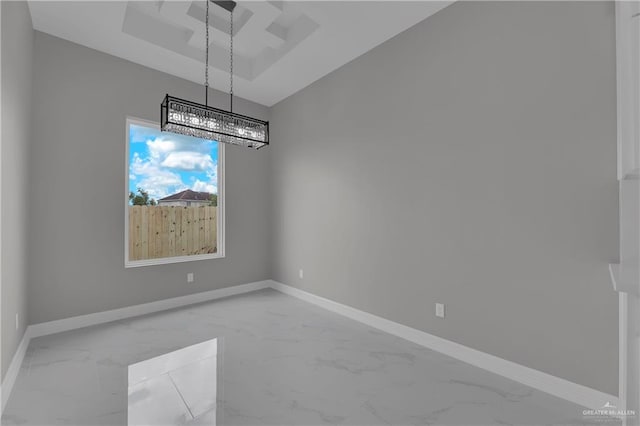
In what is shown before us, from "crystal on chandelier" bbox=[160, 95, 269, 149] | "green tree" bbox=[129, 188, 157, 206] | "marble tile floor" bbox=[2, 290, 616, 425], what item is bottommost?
"marble tile floor" bbox=[2, 290, 616, 425]

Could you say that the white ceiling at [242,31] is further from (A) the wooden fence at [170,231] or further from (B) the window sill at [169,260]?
(B) the window sill at [169,260]

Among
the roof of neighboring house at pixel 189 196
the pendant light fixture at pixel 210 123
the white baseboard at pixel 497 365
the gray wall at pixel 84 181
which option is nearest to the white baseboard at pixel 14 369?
the gray wall at pixel 84 181

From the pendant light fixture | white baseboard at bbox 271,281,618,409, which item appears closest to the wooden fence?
the pendant light fixture

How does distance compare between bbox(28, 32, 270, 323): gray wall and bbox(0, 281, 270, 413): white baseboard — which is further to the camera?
bbox(28, 32, 270, 323): gray wall

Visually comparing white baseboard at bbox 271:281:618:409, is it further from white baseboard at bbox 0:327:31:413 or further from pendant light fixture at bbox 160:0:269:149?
white baseboard at bbox 0:327:31:413

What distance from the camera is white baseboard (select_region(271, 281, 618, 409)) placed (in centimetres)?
190

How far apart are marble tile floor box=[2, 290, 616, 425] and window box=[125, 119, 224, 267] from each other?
1.03 m

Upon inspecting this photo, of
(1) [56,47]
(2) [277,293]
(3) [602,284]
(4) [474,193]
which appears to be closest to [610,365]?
(3) [602,284]

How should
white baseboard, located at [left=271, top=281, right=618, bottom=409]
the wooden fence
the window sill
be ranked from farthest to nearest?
the wooden fence < the window sill < white baseboard, located at [left=271, top=281, right=618, bottom=409]

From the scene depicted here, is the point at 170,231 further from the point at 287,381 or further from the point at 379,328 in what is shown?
the point at 379,328

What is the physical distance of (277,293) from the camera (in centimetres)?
452

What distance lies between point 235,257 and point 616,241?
412 centimetres

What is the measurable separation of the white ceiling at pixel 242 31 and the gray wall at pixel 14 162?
49cm

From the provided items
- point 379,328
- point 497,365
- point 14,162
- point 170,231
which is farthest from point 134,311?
point 497,365
